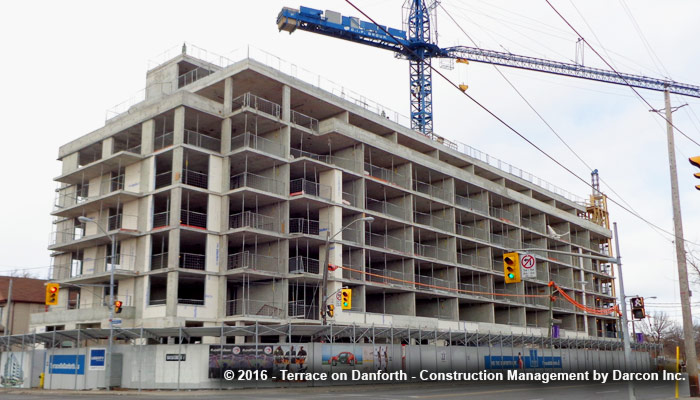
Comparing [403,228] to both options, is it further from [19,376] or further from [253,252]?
[19,376]

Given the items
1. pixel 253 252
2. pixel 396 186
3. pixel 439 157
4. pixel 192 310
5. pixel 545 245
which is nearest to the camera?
pixel 192 310

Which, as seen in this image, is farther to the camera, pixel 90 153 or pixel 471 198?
pixel 471 198

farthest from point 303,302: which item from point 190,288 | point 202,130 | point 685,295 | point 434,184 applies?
point 685,295

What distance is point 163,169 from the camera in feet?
166

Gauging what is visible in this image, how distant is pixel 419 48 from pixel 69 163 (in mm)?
45707

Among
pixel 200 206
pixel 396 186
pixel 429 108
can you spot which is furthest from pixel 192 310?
pixel 429 108

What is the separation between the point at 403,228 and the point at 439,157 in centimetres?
1362

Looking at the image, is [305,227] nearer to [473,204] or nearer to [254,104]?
[254,104]

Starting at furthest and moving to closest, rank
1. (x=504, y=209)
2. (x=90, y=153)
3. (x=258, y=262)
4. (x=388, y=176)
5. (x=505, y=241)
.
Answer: (x=504, y=209), (x=505, y=241), (x=388, y=176), (x=90, y=153), (x=258, y=262)

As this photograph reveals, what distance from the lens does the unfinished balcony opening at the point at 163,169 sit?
4628cm

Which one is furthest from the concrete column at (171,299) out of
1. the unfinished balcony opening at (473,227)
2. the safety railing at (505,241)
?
the safety railing at (505,241)

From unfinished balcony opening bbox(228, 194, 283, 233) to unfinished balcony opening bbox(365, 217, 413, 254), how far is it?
10.5 metres

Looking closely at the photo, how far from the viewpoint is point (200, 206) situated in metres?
49.6

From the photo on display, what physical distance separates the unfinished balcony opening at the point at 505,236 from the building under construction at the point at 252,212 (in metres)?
5.52
